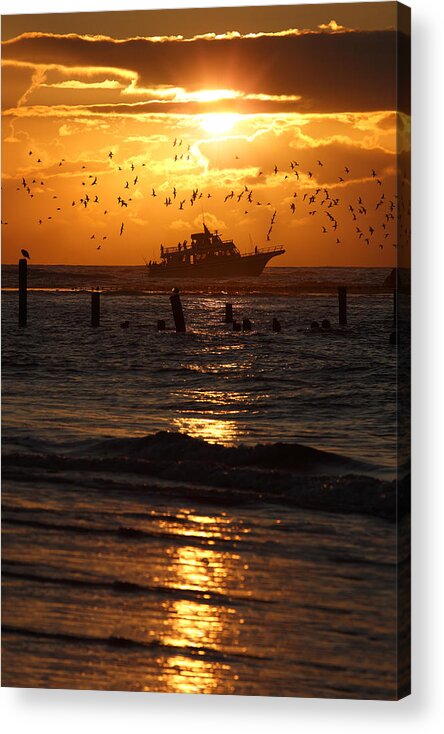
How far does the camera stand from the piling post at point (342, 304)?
6285mm

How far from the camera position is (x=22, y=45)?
652 centimetres

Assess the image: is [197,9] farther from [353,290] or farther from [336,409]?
[336,409]

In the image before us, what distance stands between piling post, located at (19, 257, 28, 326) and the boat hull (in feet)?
1.91

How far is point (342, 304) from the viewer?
6.29 metres

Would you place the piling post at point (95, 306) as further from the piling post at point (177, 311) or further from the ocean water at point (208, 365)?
the piling post at point (177, 311)

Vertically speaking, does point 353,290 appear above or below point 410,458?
above

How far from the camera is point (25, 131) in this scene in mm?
6500

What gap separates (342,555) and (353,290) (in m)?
1.10

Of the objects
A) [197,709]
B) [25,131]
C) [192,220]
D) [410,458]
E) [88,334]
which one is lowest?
[197,709]

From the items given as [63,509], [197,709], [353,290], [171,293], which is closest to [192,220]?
[171,293]

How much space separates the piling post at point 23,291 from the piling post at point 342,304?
1.36 meters

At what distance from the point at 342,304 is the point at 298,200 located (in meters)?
0.47

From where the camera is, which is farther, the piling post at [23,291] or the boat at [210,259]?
the piling post at [23,291]

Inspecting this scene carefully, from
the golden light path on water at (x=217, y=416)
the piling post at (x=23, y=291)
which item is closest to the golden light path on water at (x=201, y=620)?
the golden light path on water at (x=217, y=416)
